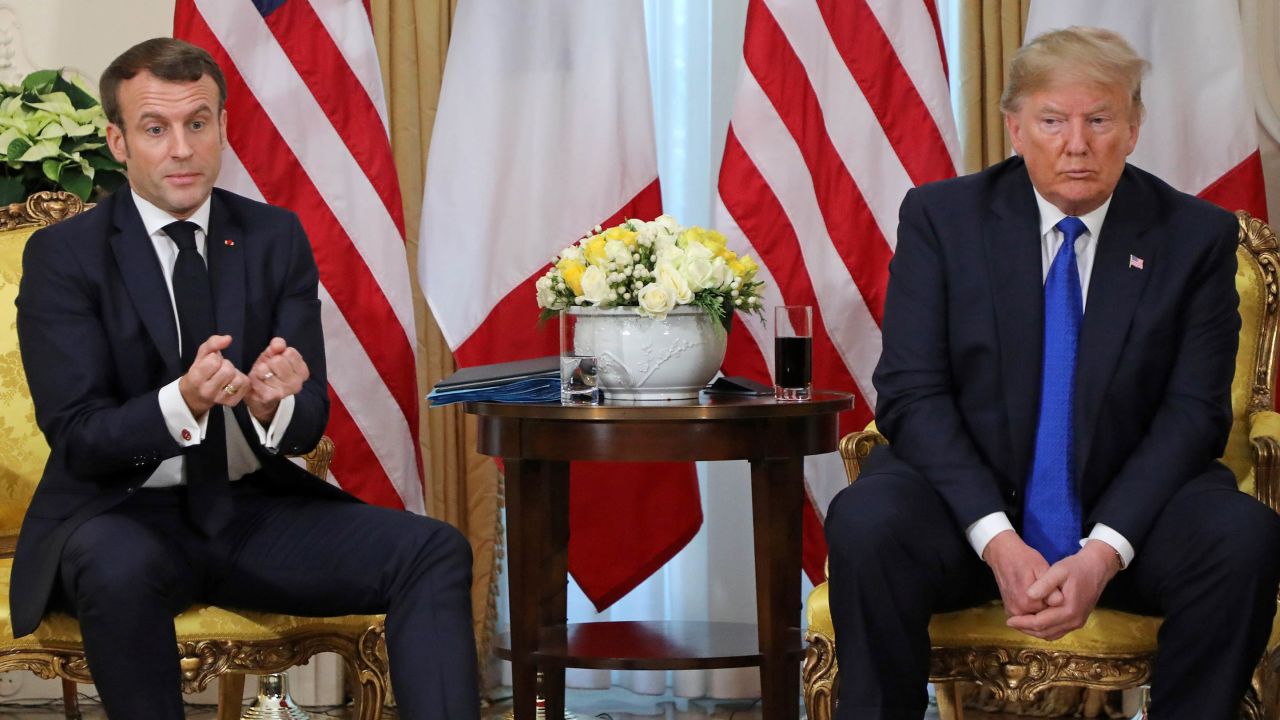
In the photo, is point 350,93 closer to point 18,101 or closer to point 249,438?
point 18,101

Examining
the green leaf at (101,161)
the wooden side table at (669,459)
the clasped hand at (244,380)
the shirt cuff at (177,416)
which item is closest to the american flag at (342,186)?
the green leaf at (101,161)

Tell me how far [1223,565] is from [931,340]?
0.62 m

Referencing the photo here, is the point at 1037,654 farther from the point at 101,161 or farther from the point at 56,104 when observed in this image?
the point at 56,104

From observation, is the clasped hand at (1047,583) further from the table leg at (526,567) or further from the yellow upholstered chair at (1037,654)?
the table leg at (526,567)

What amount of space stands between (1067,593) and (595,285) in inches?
43.7

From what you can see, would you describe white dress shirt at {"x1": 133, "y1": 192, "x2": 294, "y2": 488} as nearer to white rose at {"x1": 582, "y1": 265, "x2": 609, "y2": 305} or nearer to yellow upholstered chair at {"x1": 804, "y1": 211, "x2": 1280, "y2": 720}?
white rose at {"x1": 582, "y1": 265, "x2": 609, "y2": 305}

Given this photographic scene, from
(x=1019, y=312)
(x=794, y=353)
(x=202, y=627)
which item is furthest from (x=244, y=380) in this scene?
(x=1019, y=312)

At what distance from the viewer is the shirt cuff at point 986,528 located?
230 cm

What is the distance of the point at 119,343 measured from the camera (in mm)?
2535

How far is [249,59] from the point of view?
11.4 feet

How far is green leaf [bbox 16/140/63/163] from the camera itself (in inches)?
124

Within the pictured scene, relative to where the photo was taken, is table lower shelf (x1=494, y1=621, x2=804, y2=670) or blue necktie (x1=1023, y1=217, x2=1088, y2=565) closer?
blue necktie (x1=1023, y1=217, x2=1088, y2=565)

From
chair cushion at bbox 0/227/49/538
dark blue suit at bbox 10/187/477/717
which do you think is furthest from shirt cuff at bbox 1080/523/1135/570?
A: chair cushion at bbox 0/227/49/538

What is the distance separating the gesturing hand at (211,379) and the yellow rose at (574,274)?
29.5 inches
